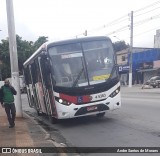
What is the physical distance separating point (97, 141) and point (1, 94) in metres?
4.99

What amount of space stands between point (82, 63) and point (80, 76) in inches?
19.3

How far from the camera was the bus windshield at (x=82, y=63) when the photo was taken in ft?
42.2

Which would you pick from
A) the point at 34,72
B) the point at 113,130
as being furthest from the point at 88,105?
the point at 34,72

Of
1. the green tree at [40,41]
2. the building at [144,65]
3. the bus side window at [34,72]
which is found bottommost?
the building at [144,65]

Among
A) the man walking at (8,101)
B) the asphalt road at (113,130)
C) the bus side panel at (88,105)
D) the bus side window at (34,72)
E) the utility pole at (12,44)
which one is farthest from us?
the utility pole at (12,44)

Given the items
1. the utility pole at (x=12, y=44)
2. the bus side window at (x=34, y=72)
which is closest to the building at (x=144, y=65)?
the utility pole at (x=12, y=44)

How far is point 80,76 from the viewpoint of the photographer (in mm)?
12867

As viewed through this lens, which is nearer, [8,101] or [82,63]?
[82,63]

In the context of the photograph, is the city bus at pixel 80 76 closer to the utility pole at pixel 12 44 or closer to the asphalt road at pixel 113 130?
the asphalt road at pixel 113 130

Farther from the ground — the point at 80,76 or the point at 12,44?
the point at 12,44

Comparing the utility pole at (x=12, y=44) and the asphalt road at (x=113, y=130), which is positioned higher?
the utility pole at (x=12, y=44)

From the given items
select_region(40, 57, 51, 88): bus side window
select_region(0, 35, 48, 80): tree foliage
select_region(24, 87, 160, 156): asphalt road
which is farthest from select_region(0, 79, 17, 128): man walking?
select_region(0, 35, 48, 80): tree foliage

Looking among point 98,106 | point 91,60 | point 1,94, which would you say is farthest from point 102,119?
point 1,94

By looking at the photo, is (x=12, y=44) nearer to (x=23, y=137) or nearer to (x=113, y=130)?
(x=23, y=137)
